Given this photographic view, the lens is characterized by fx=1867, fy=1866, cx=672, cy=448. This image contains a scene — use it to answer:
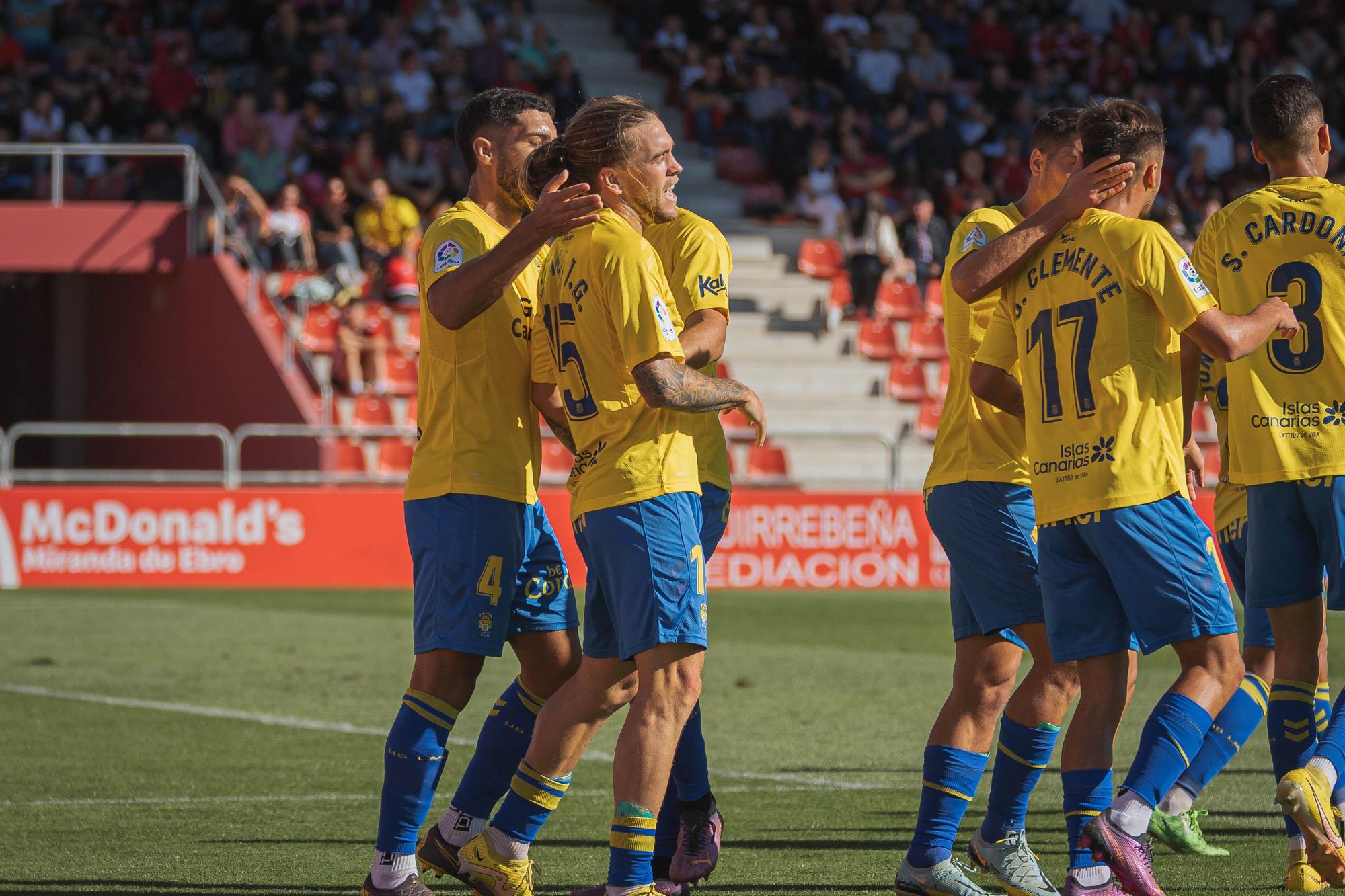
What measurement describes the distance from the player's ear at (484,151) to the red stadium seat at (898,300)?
18227mm

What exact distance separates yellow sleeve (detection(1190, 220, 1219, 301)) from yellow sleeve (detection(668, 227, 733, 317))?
1.42 meters

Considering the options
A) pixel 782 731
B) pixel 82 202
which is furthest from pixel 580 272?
pixel 82 202

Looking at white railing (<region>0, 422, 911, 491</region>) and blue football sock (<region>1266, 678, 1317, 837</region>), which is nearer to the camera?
blue football sock (<region>1266, 678, 1317, 837</region>)

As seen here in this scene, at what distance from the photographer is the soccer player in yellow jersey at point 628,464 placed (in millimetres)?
4656

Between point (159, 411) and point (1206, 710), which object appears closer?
Answer: point (1206, 710)

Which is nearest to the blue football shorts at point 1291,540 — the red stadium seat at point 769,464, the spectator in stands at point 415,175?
the red stadium seat at point 769,464

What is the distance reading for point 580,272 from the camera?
15.7ft

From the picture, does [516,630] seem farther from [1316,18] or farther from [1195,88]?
[1316,18]

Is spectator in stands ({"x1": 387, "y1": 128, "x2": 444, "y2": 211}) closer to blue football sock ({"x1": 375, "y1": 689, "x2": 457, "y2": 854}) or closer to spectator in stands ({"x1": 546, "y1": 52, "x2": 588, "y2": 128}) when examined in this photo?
spectator in stands ({"x1": 546, "y1": 52, "x2": 588, "y2": 128})

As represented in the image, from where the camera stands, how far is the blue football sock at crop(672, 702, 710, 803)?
5.66m

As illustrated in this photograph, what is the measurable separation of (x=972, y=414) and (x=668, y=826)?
1554 mm

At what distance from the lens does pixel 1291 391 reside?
5457 mm

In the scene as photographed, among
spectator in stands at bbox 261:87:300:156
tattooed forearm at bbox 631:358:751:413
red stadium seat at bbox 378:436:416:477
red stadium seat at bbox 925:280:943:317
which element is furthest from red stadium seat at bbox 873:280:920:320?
tattooed forearm at bbox 631:358:751:413

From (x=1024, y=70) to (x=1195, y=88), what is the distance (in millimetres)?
2445
